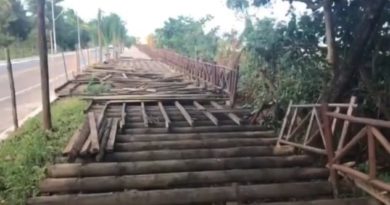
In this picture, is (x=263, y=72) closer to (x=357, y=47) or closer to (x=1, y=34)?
(x=357, y=47)

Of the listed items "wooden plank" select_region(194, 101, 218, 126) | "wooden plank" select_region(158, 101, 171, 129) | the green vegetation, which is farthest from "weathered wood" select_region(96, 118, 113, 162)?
the green vegetation

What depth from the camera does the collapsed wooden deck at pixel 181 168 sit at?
562 centimetres

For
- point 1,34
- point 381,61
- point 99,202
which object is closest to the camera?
point 99,202

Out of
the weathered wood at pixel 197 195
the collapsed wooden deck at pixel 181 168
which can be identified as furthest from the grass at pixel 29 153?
the weathered wood at pixel 197 195

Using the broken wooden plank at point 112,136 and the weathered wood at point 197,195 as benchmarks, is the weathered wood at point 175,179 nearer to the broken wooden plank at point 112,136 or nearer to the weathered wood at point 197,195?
the weathered wood at point 197,195

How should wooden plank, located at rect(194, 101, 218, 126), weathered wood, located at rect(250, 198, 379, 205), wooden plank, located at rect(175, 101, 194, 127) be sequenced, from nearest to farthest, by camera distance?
weathered wood, located at rect(250, 198, 379, 205), wooden plank, located at rect(175, 101, 194, 127), wooden plank, located at rect(194, 101, 218, 126)

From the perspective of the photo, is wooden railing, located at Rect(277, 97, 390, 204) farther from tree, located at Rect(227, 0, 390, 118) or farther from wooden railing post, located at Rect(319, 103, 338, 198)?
tree, located at Rect(227, 0, 390, 118)

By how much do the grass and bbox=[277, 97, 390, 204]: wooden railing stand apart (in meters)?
3.43

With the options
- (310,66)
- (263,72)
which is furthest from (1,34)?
(310,66)

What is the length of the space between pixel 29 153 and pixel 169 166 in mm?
2165

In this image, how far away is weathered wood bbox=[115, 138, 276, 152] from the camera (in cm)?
772

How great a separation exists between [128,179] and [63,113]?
6006 millimetres

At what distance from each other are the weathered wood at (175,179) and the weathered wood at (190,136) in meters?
2.13

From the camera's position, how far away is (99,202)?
544 centimetres
